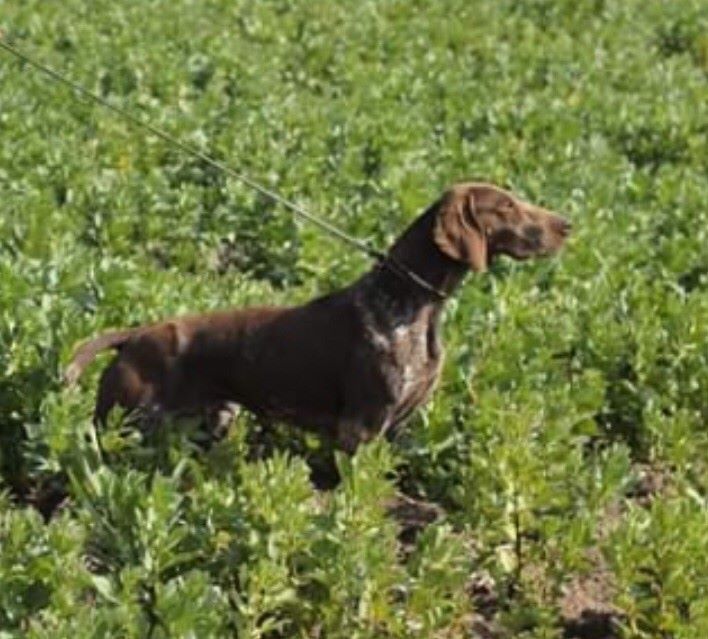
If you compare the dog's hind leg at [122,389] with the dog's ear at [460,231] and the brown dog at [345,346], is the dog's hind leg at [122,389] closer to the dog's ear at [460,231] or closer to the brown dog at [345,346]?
the brown dog at [345,346]

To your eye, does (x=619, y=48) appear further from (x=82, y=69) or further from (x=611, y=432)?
(x=611, y=432)

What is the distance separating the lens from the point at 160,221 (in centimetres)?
1069

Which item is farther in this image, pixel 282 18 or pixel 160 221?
pixel 282 18

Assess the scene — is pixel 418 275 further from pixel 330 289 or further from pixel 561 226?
pixel 330 289

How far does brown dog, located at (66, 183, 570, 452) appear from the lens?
6660 mm

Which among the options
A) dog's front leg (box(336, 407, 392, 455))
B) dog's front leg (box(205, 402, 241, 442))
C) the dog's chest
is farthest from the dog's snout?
dog's front leg (box(205, 402, 241, 442))

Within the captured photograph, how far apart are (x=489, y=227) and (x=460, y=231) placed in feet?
0.48

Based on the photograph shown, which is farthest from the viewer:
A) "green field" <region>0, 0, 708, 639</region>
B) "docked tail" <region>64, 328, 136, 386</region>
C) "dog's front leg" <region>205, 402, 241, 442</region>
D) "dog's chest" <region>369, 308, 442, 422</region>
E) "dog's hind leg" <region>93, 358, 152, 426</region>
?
"dog's front leg" <region>205, 402, 241, 442</region>

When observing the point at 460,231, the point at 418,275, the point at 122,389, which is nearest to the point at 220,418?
the point at 122,389

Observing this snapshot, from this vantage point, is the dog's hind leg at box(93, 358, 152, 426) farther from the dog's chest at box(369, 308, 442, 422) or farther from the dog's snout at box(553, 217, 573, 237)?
the dog's snout at box(553, 217, 573, 237)

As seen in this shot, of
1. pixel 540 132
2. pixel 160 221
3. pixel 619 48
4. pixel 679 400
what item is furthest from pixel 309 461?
pixel 619 48

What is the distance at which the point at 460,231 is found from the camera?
6.68 m

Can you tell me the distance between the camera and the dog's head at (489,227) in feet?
21.9

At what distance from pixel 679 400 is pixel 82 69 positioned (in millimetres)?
7572
